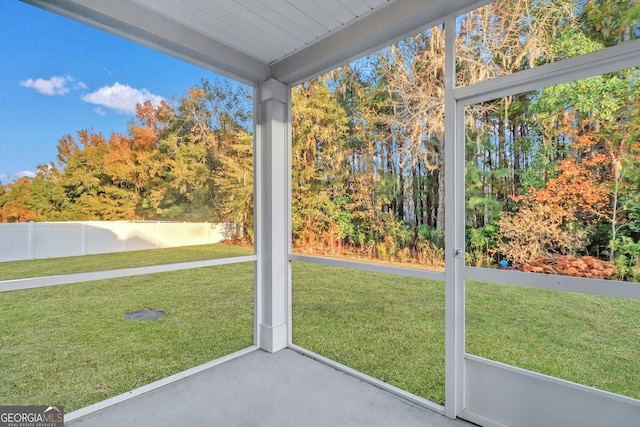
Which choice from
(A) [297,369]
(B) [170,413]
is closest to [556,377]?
(A) [297,369]

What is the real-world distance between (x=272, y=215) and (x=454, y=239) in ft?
5.51

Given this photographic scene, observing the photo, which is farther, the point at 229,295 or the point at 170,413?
the point at 229,295

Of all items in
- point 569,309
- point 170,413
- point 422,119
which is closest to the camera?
point 569,309

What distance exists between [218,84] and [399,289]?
2.57 meters

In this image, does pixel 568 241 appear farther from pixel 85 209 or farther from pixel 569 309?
pixel 85 209

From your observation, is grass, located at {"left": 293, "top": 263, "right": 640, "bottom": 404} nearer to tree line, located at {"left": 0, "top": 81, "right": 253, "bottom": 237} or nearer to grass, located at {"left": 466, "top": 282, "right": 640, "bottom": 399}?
grass, located at {"left": 466, "top": 282, "right": 640, "bottom": 399}

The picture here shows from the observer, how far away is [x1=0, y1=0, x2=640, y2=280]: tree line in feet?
4.79

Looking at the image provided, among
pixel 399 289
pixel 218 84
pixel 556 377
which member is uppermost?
pixel 218 84

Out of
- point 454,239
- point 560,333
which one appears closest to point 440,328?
point 560,333

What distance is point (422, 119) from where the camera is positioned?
2.30 m

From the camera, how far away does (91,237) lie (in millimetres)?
2104

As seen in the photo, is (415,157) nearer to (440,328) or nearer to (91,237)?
(440,328)

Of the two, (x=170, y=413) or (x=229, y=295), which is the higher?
(x=229, y=295)

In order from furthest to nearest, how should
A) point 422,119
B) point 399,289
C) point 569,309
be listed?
point 399,289 < point 422,119 < point 569,309
